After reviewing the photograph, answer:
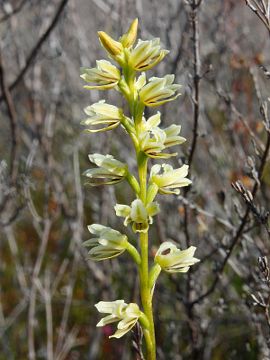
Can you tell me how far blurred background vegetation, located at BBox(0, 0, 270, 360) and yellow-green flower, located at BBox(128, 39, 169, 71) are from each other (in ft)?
1.78

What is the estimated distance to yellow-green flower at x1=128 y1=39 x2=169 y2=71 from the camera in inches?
63.5

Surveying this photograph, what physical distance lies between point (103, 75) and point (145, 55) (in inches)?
5.4

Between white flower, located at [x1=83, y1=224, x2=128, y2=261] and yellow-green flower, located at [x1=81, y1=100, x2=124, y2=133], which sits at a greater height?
yellow-green flower, located at [x1=81, y1=100, x2=124, y2=133]

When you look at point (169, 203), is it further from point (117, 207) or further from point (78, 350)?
point (117, 207)

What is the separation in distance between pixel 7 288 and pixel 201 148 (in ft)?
7.70

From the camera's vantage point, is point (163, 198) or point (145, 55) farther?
point (163, 198)

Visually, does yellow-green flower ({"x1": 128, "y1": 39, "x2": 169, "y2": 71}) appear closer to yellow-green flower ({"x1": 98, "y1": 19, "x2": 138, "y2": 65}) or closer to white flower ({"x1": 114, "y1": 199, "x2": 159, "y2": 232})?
yellow-green flower ({"x1": 98, "y1": 19, "x2": 138, "y2": 65})

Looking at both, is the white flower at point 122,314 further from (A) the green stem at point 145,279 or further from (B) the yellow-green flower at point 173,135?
(B) the yellow-green flower at point 173,135

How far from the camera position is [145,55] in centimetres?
162

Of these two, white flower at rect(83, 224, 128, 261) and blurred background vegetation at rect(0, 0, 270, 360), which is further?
blurred background vegetation at rect(0, 0, 270, 360)

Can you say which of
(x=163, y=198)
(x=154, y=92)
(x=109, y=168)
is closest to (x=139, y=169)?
(x=109, y=168)

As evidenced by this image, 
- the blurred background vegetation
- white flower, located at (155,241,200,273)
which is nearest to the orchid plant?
white flower, located at (155,241,200,273)

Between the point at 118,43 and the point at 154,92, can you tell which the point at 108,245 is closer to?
the point at 154,92

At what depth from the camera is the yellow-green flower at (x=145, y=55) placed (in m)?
1.61
